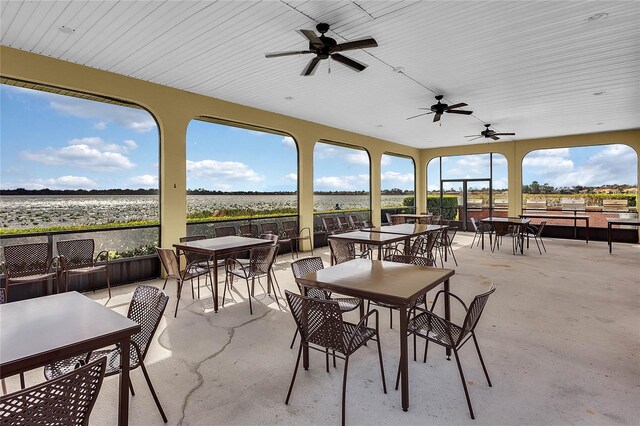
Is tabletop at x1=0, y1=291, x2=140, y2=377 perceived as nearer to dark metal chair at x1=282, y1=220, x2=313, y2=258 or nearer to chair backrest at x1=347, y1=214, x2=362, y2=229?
dark metal chair at x1=282, y1=220, x2=313, y2=258

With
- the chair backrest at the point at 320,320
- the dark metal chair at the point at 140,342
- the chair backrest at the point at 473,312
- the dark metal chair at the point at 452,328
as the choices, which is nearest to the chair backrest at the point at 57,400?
the dark metal chair at the point at 140,342

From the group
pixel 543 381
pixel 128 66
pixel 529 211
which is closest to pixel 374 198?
pixel 529 211

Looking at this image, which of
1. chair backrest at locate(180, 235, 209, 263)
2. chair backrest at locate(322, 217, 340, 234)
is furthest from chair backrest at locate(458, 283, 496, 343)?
chair backrest at locate(322, 217, 340, 234)

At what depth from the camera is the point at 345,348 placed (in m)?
1.99

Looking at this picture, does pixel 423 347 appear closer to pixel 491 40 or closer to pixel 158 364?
pixel 158 364

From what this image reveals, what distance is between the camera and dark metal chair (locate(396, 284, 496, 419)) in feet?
6.72

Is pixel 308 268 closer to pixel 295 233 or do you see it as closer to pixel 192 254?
pixel 192 254

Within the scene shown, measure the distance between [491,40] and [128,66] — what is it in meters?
4.69

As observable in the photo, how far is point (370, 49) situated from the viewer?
4.10 meters

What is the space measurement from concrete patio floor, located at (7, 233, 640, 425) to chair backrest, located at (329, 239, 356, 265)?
3.25ft

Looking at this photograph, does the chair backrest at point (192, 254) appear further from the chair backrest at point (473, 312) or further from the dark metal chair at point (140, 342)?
the chair backrest at point (473, 312)

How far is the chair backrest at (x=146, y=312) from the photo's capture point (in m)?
1.95

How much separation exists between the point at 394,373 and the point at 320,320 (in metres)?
0.89

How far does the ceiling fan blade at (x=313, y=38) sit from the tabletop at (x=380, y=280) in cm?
223
